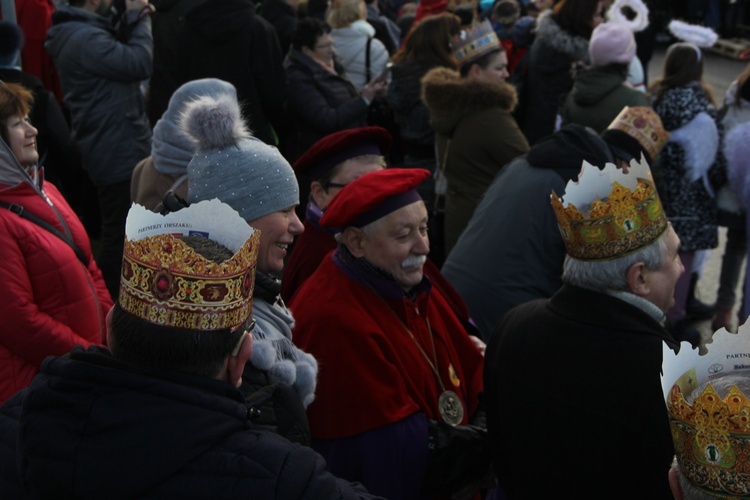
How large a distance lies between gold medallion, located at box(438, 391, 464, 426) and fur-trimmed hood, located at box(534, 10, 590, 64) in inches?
180

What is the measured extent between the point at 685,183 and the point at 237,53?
3.00 meters

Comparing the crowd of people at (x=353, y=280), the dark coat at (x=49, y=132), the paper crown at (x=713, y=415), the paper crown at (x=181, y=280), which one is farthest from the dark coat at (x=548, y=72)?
the paper crown at (x=181, y=280)

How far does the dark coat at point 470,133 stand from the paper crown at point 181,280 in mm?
3602

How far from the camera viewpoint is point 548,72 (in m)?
7.51

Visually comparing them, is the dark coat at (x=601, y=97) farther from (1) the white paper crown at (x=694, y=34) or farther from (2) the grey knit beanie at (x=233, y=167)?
(2) the grey knit beanie at (x=233, y=167)

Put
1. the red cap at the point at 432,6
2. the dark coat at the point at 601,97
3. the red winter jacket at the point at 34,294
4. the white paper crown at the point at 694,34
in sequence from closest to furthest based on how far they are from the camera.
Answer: the red winter jacket at the point at 34,294, the dark coat at the point at 601,97, the white paper crown at the point at 694,34, the red cap at the point at 432,6

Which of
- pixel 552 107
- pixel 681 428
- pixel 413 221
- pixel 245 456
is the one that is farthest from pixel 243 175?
pixel 552 107

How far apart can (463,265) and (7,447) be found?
2.62m

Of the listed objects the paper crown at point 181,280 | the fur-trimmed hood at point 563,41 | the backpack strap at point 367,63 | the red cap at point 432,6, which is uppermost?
the paper crown at point 181,280

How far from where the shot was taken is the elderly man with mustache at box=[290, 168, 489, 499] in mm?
3047

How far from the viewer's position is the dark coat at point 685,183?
614 cm

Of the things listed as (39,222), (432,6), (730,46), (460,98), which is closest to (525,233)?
(460,98)

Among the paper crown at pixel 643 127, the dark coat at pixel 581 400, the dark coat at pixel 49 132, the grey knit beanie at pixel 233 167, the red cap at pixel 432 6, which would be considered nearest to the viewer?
the dark coat at pixel 581 400

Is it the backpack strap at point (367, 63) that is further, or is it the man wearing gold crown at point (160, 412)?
the backpack strap at point (367, 63)
